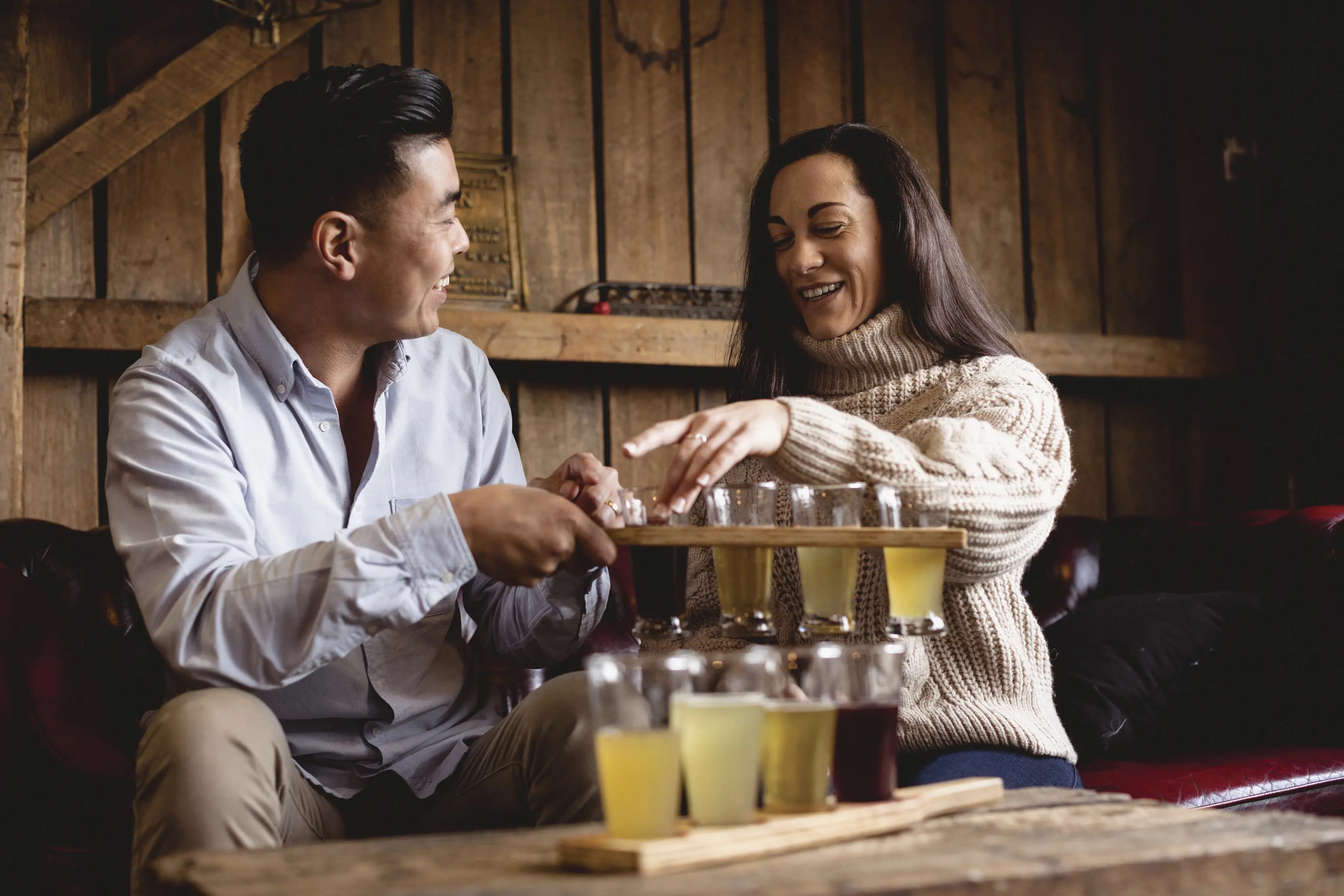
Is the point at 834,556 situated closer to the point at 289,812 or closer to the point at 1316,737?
the point at 289,812

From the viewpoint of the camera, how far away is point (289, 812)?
1.67 meters

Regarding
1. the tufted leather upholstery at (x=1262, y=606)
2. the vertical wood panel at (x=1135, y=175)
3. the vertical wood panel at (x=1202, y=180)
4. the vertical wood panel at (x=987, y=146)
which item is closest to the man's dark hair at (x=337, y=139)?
the tufted leather upholstery at (x=1262, y=606)

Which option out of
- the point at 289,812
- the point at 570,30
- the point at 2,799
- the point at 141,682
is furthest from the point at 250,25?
the point at 289,812

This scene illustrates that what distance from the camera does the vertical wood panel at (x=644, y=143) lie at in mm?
3492

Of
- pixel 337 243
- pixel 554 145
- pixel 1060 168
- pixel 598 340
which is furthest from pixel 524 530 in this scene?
pixel 1060 168

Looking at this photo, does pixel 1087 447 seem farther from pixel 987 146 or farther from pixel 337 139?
pixel 337 139

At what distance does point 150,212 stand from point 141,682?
4.06 feet

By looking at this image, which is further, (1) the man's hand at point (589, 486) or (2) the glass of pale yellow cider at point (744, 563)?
(1) the man's hand at point (589, 486)

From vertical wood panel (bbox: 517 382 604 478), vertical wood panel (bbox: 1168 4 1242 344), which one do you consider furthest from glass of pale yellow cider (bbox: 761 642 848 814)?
vertical wood panel (bbox: 1168 4 1242 344)

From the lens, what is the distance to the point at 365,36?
10.7 feet

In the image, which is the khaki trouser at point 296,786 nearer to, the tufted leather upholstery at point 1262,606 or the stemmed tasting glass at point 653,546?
the stemmed tasting glass at point 653,546

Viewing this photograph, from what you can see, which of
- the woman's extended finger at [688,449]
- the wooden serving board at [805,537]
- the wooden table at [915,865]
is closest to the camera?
the wooden table at [915,865]

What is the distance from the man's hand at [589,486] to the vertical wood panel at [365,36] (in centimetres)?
176

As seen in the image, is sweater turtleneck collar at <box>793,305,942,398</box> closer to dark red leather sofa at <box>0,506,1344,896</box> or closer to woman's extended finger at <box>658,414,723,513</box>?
woman's extended finger at <box>658,414,723,513</box>
